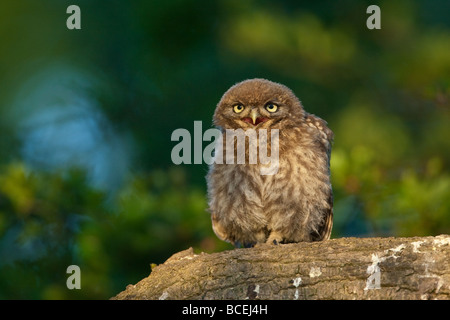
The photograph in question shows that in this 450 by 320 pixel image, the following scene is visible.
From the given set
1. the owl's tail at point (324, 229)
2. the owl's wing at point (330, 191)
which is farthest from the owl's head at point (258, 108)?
the owl's tail at point (324, 229)

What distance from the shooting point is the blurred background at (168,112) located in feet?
22.9

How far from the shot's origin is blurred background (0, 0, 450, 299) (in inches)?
274

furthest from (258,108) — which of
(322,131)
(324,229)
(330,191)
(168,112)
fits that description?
(168,112)

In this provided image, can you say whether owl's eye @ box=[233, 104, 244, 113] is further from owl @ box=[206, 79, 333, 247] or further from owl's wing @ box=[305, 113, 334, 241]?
owl's wing @ box=[305, 113, 334, 241]

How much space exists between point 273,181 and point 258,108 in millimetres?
664

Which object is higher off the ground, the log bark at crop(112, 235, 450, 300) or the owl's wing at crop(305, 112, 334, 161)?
the owl's wing at crop(305, 112, 334, 161)

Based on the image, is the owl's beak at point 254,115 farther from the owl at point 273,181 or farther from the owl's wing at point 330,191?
the owl's wing at point 330,191

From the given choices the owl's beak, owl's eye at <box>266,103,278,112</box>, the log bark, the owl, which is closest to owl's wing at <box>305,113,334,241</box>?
the owl

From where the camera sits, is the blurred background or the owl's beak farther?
the blurred background

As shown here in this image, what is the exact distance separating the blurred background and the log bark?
210 cm

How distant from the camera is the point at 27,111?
1298cm

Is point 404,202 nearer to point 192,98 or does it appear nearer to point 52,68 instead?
point 192,98

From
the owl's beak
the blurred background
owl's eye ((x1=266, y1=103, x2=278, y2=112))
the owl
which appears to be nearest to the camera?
the owl
